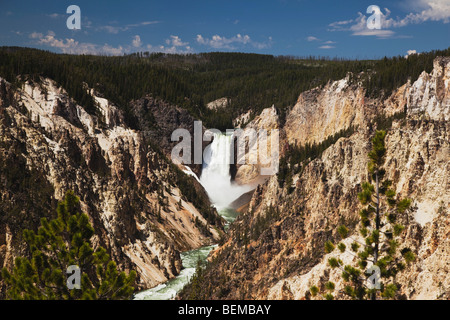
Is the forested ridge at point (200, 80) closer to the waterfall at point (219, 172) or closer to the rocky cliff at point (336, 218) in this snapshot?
the waterfall at point (219, 172)

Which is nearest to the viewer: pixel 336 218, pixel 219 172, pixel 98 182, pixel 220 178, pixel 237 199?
pixel 336 218

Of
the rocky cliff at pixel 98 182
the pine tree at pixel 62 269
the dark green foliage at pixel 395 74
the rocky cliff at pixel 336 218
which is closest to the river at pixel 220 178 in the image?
the rocky cliff at pixel 98 182

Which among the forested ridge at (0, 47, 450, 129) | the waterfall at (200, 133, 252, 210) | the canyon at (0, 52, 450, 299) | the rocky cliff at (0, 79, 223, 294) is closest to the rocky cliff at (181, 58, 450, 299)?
the canyon at (0, 52, 450, 299)

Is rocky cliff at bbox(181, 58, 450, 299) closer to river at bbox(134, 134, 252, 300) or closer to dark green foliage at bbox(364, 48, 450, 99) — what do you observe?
dark green foliage at bbox(364, 48, 450, 99)

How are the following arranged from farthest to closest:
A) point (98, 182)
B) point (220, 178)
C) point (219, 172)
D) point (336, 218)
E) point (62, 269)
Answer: point (219, 172)
point (220, 178)
point (98, 182)
point (336, 218)
point (62, 269)

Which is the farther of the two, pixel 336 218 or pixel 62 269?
pixel 336 218

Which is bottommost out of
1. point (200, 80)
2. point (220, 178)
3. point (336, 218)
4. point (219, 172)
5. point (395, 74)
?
point (220, 178)

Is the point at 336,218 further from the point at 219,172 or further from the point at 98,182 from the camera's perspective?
the point at 219,172

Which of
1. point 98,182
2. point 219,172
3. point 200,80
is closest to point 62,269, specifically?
point 98,182
